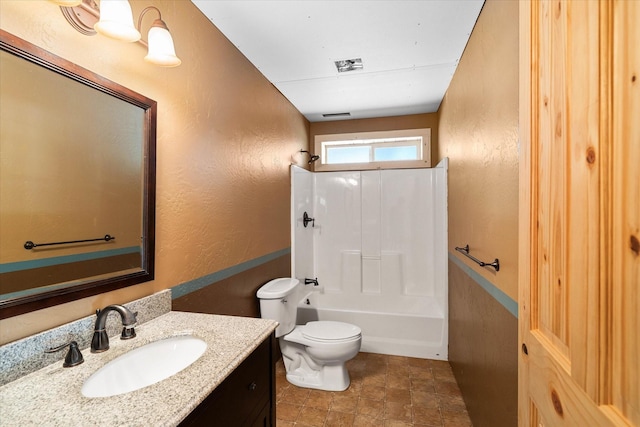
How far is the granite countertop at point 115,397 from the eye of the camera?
65cm

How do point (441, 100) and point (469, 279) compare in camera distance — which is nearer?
point (469, 279)

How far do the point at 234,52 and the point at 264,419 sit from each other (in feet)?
6.73

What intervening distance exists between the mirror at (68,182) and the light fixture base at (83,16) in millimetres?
147

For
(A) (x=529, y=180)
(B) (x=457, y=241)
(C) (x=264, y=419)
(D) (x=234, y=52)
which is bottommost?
(C) (x=264, y=419)

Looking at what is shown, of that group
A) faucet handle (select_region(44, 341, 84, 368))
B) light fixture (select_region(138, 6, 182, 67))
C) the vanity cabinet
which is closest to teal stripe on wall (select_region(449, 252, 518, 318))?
the vanity cabinet

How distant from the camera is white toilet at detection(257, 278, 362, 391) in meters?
2.12

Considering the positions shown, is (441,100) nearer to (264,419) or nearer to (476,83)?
(476,83)

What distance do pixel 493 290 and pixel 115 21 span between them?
6.21 feet

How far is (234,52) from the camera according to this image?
1.91 meters

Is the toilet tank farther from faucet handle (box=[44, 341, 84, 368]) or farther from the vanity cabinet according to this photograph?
faucet handle (box=[44, 341, 84, 368])

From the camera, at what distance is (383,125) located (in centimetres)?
340

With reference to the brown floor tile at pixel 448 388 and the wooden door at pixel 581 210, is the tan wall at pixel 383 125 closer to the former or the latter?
the brown floor tile at pixel 448 388

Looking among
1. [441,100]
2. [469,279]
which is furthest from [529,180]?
[441,100]

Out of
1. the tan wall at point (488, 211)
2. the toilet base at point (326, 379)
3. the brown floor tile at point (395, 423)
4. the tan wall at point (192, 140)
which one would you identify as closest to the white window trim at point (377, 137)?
the tan wall at point (488, 211)
